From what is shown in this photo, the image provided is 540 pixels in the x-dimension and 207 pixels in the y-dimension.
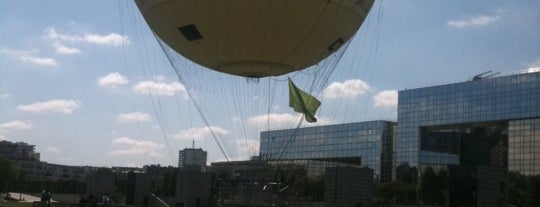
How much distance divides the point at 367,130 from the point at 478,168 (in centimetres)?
11643

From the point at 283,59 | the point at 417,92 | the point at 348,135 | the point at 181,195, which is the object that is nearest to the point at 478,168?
the point at 283,59

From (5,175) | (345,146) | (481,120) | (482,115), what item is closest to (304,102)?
(5,175)

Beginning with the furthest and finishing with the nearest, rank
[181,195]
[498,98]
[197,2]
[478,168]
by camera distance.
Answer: [498,98]
[181,195]
[478,168]
[197,2]

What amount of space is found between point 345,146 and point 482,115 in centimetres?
3524

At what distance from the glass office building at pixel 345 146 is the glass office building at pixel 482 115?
457 cm

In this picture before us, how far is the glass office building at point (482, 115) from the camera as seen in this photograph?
11006cm

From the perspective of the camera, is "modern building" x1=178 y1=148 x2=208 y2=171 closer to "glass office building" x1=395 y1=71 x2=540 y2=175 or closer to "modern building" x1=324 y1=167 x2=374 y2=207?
"glass office building" x1=395 y1=71 x2=540 y2=175

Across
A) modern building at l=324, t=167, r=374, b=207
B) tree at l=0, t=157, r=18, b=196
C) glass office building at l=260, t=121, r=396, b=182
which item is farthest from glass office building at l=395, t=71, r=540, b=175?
modern building at l=324, t=167, r=374, b=207

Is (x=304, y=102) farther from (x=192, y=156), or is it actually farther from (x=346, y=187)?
(x=192, y=156)

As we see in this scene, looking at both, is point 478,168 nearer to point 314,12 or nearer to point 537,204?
point 314,12

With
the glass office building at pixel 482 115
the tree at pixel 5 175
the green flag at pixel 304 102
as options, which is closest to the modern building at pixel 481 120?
the glass office building at pixel 482 115

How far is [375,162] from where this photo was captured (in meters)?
139

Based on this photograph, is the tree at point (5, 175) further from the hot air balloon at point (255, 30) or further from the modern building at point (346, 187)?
the hot air balloon at point (255, 30)

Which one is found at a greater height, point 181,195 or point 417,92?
point 417,92
